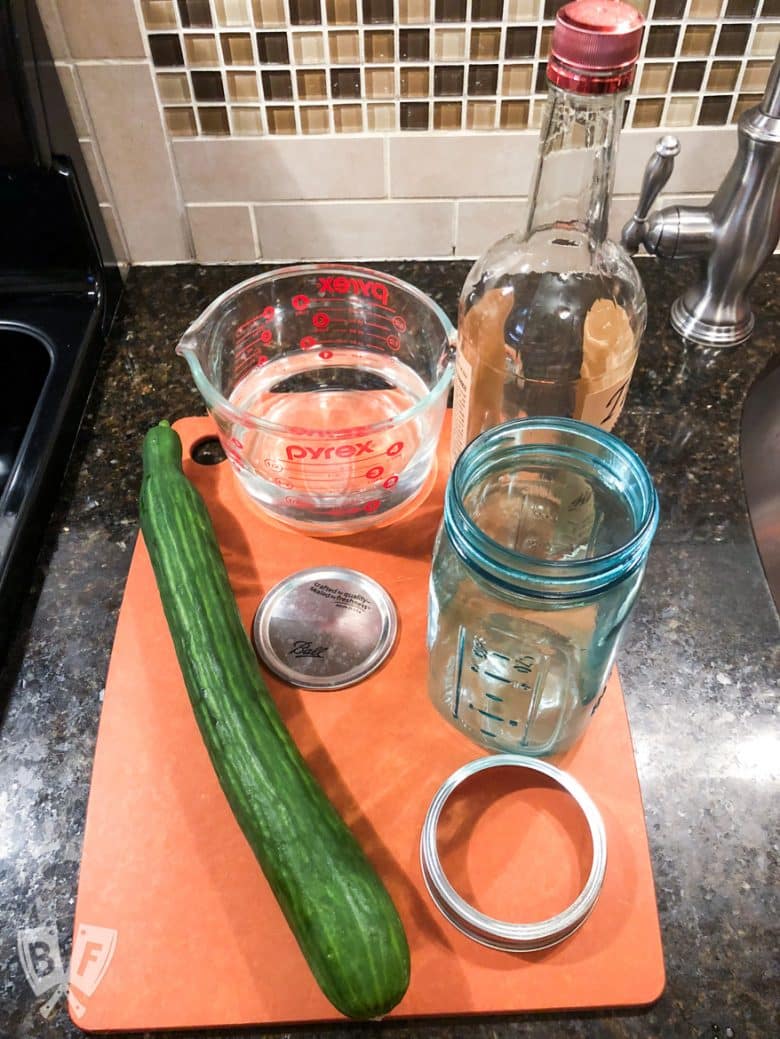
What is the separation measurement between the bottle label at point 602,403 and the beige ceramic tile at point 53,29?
1.86 ft

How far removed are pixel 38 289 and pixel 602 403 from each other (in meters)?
0.57

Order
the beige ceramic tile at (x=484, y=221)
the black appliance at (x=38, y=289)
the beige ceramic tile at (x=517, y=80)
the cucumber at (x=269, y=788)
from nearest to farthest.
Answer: the cucumber at (x=269, y=788), the black appliance at (x=38, y=289), the beige ceramic tile at (x=517, y=80), the beige ceramic tile at (x=484, y=221)

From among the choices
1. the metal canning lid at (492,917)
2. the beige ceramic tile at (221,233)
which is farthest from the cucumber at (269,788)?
the beige ceramic tile at (221,233)

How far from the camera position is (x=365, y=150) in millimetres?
829

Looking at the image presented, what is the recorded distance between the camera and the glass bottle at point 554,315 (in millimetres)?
→ 556

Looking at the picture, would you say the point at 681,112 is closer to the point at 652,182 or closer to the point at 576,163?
the point at 652,182

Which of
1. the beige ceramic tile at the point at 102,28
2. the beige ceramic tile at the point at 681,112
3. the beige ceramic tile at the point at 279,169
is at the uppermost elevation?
the beige ceramic tile at the point at 102,28

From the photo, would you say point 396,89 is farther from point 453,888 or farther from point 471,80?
point 453,888

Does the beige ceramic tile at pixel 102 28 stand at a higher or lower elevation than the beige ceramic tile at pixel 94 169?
higher

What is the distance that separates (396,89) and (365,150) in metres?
0.06

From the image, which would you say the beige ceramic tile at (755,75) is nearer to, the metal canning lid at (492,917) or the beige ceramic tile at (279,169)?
the beige ceramic tile at (279,169)

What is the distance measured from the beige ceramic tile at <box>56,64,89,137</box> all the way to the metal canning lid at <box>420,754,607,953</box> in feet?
2.26

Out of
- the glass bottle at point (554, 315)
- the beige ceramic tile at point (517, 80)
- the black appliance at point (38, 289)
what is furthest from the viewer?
the beige ceramic tile at point (517, 80)

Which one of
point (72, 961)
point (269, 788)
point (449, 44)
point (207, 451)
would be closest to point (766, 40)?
point (449, 44)
